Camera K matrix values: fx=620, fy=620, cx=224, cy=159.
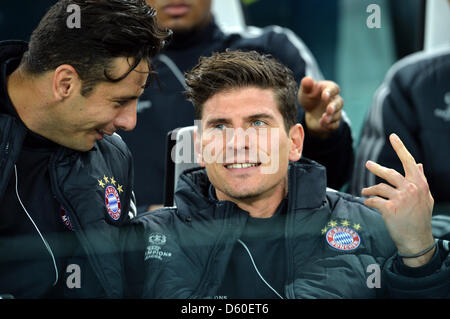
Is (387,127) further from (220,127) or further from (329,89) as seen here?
(220,127)

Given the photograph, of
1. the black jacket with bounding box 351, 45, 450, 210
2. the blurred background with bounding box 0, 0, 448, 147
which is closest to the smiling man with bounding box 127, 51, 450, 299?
the black jacket with bounding box 351, 45, 450, 210

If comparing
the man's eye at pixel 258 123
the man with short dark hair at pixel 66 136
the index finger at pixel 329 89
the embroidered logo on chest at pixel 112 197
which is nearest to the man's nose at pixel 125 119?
the man with short dark hair at pixel 66 136

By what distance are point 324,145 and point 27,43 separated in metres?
0.81

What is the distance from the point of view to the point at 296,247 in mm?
1292

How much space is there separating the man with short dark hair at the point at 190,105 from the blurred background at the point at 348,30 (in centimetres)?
51

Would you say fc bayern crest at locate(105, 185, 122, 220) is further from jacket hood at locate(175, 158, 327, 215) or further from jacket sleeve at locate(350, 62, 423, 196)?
jacket sleeve at locate(350, 62, 423, 196)

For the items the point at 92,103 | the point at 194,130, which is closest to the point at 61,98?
the point at 92,103

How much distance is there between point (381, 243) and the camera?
1288 mm

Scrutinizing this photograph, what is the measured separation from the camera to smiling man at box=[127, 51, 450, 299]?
118 cm

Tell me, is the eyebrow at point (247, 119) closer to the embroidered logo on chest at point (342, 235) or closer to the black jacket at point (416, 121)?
the embroidered logo on chest at point (342, 235)

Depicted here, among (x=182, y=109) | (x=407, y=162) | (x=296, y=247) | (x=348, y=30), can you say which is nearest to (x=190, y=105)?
(x=182, y=109)

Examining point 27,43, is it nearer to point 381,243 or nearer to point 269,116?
point 269,116

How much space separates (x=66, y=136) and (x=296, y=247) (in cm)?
56
